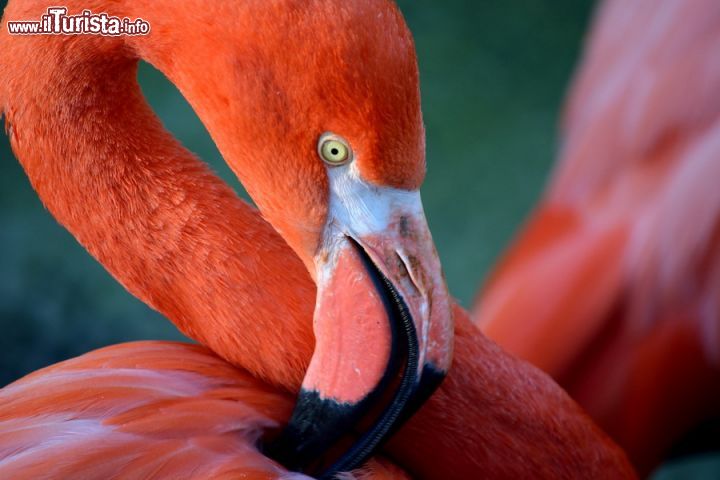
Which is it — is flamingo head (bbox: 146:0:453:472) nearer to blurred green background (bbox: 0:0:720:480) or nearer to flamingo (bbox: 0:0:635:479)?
flamingo (bbox: 0:0:635:479)

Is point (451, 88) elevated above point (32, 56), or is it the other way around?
point (451, 88)

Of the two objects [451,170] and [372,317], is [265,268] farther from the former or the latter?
→ [451,170]

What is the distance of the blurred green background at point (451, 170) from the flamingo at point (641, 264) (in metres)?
1.26

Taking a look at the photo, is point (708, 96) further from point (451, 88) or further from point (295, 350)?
point (451, 88)

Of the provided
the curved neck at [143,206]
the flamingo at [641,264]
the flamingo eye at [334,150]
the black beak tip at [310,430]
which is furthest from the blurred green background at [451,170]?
the flamingo eye at [334,150]

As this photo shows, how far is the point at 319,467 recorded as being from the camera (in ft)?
4.43

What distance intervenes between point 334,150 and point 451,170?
10.3 feet

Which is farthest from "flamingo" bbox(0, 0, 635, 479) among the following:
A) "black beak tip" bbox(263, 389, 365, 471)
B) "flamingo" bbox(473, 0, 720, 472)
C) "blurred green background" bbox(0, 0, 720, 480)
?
"blurred green background" bbox(0, 0, 720, 480)

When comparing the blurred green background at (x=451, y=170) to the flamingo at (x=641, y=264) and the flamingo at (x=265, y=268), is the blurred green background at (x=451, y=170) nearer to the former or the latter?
the flamingo at (x=641, y=264)

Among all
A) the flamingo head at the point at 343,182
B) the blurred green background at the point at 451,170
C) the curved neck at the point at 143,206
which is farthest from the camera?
the blurred green background at the point at 451,170

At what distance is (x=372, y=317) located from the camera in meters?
1.25

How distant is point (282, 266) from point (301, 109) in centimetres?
30

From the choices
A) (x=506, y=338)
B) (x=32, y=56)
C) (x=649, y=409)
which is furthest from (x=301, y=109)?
(x=649, y=409)

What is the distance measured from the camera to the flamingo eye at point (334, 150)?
3.99 feet
